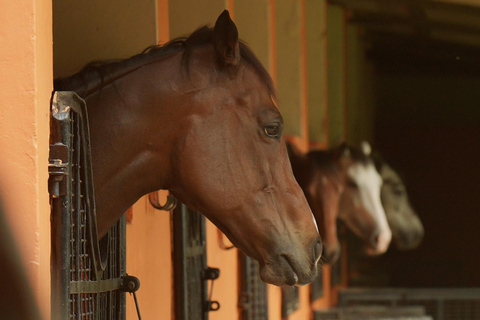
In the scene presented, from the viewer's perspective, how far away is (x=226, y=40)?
231cm

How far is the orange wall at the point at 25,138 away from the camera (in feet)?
5.77

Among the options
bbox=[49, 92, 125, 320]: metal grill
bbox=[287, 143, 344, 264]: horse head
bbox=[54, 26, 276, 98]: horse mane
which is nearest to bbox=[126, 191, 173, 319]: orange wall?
bbox=[49, 92, 125, 320]: metal grill

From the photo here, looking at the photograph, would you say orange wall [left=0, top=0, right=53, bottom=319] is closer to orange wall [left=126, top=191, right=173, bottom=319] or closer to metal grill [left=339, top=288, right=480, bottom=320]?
orange wall [left=126, top=191, right=173, bottom=319]

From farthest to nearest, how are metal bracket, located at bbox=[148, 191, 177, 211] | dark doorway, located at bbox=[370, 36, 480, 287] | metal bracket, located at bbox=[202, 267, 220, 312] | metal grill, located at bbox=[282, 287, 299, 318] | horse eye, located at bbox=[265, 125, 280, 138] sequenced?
1. dark doorway, located at bbox=[370, 36, 480, 287]
2. metal grill, located at bbox=[282, 287, 299, 318]
3. metal bracket, located at bbox=[202, 267, 220, 312]
4. metal bracket, located at bbox=[148, 191, 177, 211]
5. horse eye, located at bbox=[265, 125, 280, 138]

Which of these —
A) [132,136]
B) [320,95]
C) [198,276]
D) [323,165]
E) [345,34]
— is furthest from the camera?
[345,34]

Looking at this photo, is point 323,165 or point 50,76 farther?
point 323,165

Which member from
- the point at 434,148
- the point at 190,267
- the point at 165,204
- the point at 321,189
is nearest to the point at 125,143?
the point at 165,204

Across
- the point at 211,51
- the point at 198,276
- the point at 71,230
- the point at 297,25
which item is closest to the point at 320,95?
the point at 297,25

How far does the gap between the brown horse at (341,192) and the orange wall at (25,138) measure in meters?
3.58

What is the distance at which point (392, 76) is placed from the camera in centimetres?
1284

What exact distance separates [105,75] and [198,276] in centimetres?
136

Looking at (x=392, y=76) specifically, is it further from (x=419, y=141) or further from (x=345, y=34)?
(x=345, y=34)

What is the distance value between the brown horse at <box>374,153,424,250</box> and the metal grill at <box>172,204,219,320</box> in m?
4.48

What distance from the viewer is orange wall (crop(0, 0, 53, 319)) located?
176cm
